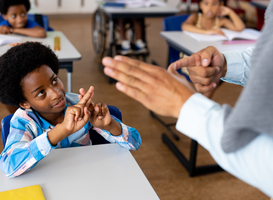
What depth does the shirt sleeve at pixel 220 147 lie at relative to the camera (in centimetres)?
59

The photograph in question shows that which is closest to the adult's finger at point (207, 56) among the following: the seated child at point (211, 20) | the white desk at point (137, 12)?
the seated child at point (211, 20)

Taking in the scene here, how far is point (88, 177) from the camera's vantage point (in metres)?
0.97

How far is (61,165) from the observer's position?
103 centimetres

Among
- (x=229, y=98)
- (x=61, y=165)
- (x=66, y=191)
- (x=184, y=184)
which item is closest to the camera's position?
(x=66, y=191)

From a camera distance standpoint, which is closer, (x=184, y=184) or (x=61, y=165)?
(x=61, y=165)

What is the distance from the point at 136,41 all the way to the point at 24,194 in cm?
343

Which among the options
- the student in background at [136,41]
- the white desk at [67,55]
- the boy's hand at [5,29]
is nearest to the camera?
the white desk at [67,55]

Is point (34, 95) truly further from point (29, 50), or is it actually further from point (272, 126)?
point (272, 126)

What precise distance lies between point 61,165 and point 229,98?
2743 millimetres

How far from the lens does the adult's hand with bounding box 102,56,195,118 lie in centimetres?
64

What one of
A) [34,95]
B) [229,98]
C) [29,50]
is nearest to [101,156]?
[34,95]

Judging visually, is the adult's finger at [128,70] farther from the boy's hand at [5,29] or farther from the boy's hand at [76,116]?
the boy's hand at [5,29]

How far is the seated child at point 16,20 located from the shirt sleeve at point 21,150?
1.38 m

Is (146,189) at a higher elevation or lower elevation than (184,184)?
higher
